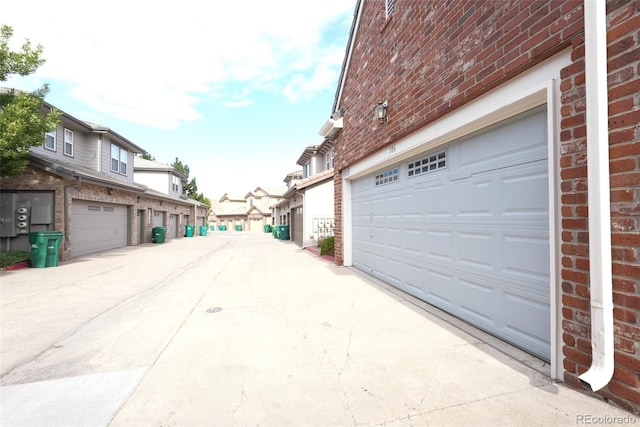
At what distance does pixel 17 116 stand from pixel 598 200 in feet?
43.2

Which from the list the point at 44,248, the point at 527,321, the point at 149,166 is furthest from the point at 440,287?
the point at 149,166

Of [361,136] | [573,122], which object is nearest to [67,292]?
[361,136]

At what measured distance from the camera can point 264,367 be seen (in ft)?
9.62

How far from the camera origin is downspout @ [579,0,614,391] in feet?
6.82

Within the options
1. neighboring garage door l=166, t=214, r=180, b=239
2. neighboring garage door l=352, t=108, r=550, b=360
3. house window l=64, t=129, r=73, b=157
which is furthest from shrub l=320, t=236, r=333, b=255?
neighboring garage door l=166, t=214, r=180, b=239

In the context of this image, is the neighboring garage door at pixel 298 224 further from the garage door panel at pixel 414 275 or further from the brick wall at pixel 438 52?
the garage door panel at pixel 414 275

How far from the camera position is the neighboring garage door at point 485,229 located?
3.02 metres

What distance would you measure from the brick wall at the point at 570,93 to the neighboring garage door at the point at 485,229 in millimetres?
506

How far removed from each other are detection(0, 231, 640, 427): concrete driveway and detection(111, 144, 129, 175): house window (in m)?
14.0

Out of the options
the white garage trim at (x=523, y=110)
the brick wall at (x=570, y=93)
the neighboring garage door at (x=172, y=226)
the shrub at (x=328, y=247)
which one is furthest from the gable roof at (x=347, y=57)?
the neighboring garage door at (x=172, y=226)

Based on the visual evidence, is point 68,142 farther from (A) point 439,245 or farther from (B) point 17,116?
(A) point 439,245

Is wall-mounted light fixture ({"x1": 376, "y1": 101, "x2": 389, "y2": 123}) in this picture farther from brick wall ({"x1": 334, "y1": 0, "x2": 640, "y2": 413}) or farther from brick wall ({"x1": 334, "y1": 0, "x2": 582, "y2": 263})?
brick wall ({"x1": 334, "y1": 0, "x2": 640, "y2": 413})

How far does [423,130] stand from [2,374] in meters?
5.96

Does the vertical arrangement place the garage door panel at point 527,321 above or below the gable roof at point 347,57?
below
